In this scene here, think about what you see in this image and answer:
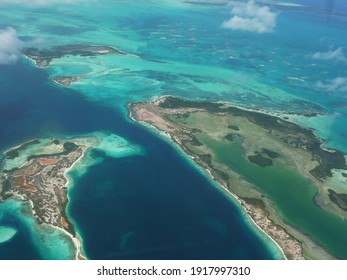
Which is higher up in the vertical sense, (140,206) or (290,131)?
(140,206)

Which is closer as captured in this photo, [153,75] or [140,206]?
[140,206]

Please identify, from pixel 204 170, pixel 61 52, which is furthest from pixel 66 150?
pixel 61 52

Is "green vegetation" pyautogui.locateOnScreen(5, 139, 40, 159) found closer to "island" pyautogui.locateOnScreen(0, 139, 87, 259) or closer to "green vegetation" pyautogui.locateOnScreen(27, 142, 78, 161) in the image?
"island" pyautogui.locateOnScreen(0, 139, 87, 259)

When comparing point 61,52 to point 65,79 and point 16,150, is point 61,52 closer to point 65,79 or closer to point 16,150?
point 65,79

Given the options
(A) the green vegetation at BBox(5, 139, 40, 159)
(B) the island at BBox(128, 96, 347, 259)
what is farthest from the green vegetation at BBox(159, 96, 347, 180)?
(A) the green vegetation at BBox(5, 139, 40, 159)

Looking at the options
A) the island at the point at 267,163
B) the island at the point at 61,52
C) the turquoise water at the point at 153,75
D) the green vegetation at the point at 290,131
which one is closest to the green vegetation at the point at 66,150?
the turquoise water at the point at 153,75

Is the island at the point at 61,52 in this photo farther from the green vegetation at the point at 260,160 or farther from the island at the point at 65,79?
the green vegetation at the point at 260,160

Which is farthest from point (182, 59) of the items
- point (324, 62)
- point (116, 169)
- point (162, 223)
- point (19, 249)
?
point (19, 249)
